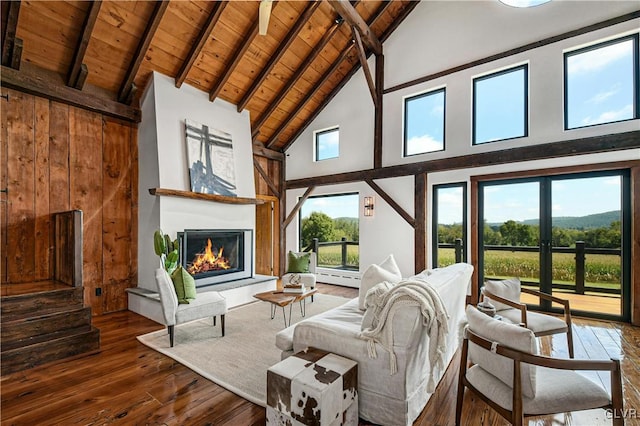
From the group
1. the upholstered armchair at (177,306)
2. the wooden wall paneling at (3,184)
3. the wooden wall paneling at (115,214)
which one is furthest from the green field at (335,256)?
the wooden wall paneling at (3,184)

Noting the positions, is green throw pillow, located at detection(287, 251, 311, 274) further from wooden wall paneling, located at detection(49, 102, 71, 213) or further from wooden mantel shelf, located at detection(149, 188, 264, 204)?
wooden wall paneling, located at detection(49, 102, 71, 213)

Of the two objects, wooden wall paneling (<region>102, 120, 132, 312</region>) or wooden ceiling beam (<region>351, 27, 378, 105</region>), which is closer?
wooden wall paneling (<region>102, 120, 132, 312</region>)

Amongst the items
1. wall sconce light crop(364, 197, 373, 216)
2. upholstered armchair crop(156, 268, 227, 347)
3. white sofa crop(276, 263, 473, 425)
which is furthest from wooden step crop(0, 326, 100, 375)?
wall sconce light crop(364, 197, 373, 216)

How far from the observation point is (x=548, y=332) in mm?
2682

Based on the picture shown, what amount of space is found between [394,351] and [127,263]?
446 cm

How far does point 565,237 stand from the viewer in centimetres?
454

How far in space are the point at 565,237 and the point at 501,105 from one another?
7.72 feet

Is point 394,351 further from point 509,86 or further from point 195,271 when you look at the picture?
point 509,86

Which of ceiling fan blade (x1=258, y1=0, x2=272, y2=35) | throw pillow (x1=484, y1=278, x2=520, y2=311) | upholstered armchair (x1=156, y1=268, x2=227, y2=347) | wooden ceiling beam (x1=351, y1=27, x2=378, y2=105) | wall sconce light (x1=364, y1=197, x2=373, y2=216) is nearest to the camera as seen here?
ceiling fan blade (x1=258, y1=0, x2=272, y2=35)

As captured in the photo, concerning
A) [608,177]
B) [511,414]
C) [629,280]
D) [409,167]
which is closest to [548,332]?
[511,414]

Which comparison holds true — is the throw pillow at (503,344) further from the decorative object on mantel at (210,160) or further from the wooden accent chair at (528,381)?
the decorative object on mantel at (210,160)

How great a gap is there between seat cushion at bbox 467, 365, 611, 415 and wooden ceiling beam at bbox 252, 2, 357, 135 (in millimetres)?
5476

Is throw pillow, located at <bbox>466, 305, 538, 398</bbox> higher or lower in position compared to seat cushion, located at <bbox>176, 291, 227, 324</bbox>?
higher

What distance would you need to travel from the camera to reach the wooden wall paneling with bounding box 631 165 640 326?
390 centimetres
